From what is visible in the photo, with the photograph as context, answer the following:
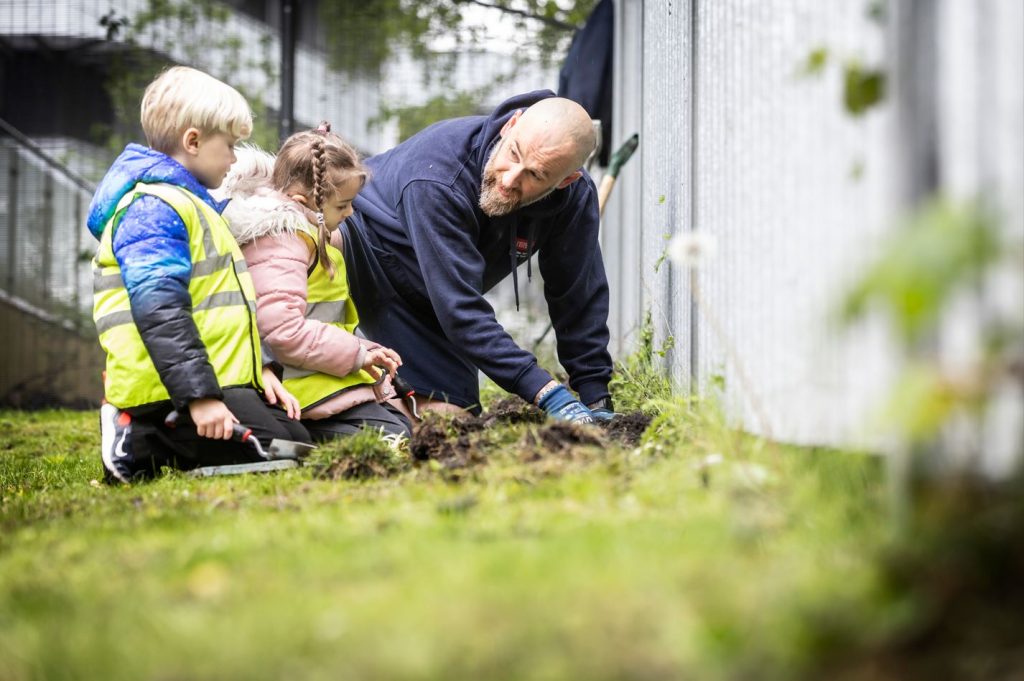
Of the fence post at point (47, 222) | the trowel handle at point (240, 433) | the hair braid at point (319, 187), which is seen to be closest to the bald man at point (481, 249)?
the hair braid at point (319, 187)

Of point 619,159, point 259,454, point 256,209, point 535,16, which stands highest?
point 535,16

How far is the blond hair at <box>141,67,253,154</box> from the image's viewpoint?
3.39m

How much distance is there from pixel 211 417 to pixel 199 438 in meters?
0.21

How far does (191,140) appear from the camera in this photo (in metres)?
3.45

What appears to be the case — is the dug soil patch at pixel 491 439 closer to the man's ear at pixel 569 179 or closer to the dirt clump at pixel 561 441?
the dirt clump at pixel 561 441

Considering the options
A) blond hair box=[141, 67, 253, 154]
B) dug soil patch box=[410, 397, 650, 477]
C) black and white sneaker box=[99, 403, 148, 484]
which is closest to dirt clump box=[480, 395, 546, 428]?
dug soil patch box=[410, 397, 650, 477]

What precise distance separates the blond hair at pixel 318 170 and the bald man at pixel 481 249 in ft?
0.90

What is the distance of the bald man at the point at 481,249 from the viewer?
374 cm

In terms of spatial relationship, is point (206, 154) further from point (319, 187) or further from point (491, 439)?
point (491, 439)

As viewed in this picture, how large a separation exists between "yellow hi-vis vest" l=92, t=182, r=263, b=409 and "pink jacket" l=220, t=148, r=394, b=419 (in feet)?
0.50

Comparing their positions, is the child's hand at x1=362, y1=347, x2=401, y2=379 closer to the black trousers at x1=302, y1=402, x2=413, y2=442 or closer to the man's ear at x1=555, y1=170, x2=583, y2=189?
the black trousers at x1=302, y1=402, x2=413, y2=442

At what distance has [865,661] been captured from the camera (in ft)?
4.16

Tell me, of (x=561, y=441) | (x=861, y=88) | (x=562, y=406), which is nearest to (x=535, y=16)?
(x=562, y=406)

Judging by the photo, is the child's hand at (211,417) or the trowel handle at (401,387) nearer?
the child's hand at (211,417)
